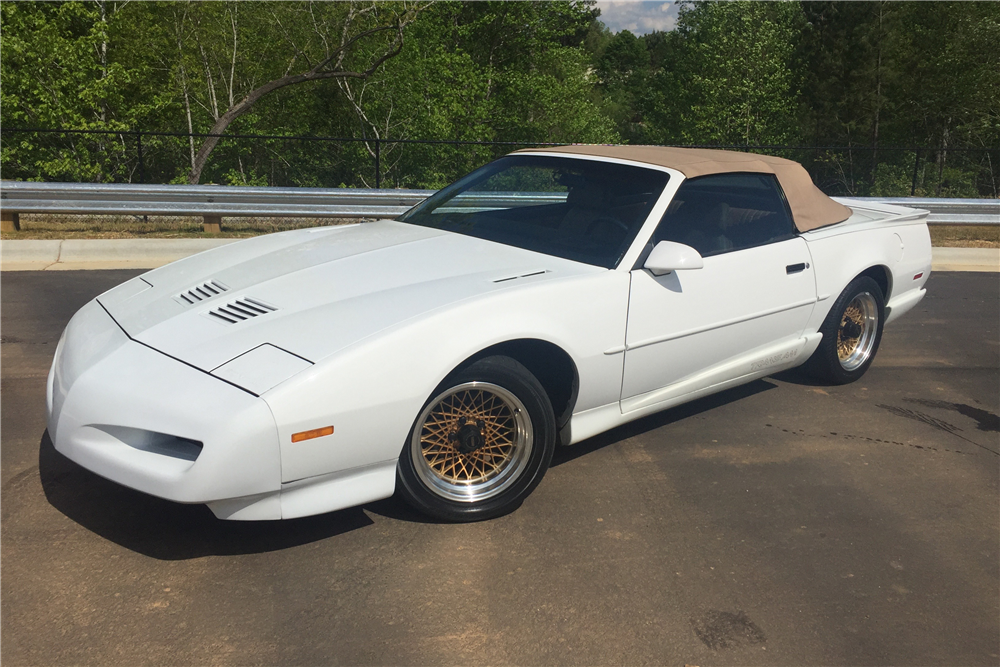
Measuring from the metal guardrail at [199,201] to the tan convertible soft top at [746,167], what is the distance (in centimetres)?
485

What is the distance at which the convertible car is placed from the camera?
2.92 metres

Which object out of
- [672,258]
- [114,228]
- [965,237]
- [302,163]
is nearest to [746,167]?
[672,258]

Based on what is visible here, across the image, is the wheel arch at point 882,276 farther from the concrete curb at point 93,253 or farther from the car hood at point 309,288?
the concrete curb at point 93,253

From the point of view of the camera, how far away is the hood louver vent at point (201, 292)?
3.60m

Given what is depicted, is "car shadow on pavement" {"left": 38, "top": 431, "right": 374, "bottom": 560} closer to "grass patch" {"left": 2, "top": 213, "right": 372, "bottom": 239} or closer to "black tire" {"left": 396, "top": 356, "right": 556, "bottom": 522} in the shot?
"black tire" {"left": 396, "top": 356, "right": 556, "bottom": 522}

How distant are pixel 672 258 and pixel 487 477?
50.5 inches

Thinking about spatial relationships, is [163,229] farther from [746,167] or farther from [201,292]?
[746,167]

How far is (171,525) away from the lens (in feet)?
10.9

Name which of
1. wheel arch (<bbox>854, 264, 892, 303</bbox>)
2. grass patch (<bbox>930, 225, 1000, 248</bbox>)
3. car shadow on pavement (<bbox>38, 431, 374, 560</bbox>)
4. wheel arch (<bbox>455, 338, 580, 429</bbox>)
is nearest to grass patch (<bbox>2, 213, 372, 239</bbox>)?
car shadow on pavement (<bbox>38, 431, 374, 560</bbox>)

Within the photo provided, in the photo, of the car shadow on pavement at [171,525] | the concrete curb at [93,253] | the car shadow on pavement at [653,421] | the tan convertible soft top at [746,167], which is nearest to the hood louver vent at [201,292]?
the car shadow on pavement at [171,525]

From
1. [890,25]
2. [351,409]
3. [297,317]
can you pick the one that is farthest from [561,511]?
[890,25]

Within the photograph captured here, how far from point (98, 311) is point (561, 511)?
2.23m

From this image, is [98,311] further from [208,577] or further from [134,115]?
[134,115]

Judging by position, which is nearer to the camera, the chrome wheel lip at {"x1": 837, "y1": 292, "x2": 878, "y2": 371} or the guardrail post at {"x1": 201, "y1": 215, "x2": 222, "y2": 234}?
the chrome wheel lip at {"x1": 837, "y1": 292, "x2": 878, "y2": 371}
